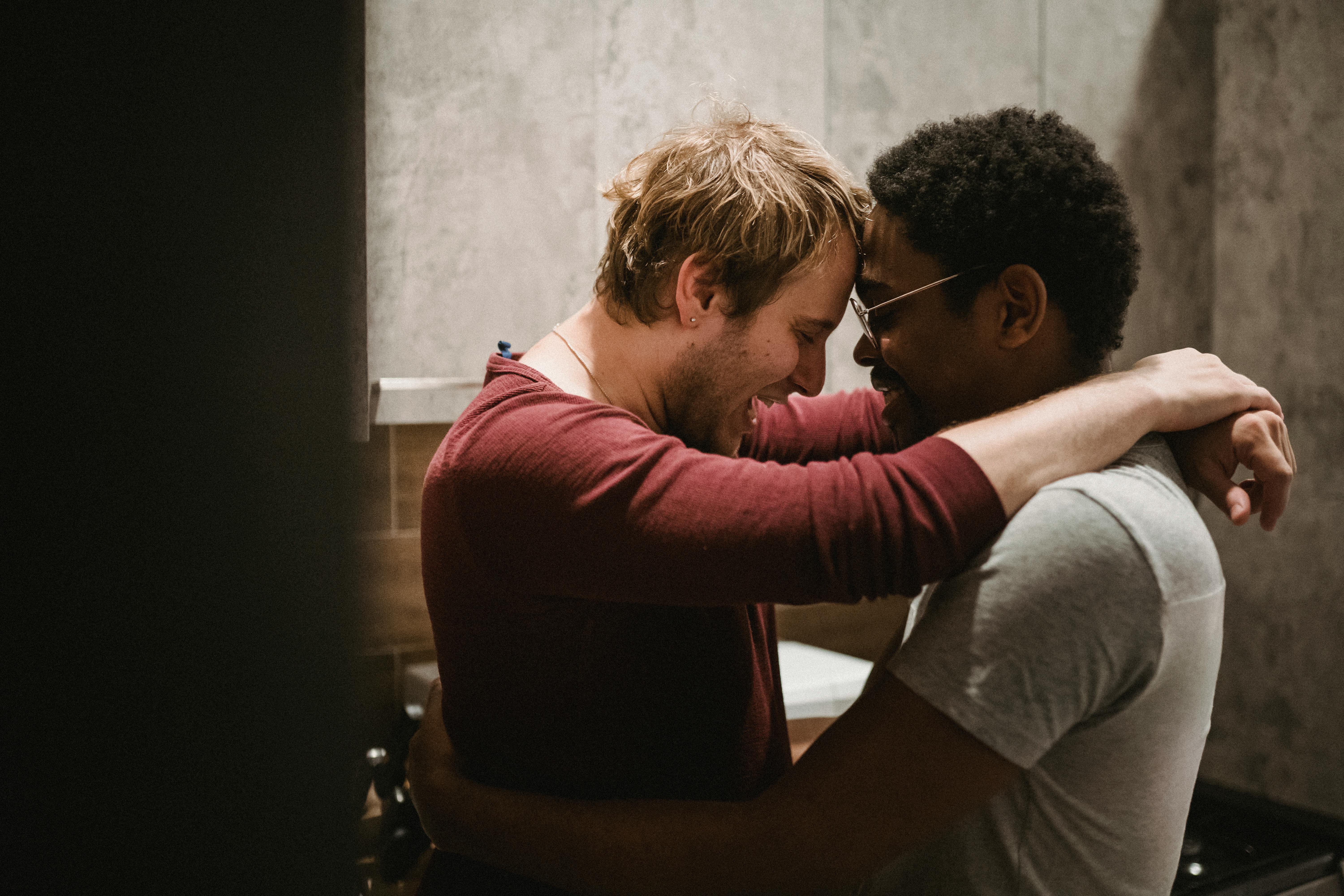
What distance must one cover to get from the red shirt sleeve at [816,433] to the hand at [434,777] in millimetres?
523

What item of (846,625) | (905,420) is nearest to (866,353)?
(905,420)

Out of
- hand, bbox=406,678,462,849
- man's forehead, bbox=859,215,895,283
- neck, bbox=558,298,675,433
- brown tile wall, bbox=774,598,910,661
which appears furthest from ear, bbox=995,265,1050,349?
brown tile wall, bbox=774,598,910,661

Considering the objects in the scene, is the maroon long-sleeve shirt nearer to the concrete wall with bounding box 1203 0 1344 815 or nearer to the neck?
the neck

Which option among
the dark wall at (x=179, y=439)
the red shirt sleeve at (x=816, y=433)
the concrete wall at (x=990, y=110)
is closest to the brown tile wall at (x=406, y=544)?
the concrete wall at (x=990, y=110)

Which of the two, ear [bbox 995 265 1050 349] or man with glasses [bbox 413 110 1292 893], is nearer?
man with glasses [bbox 413 110 1292 893]

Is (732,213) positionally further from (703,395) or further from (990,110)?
(990,110)

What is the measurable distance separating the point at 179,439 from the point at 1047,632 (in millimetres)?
592

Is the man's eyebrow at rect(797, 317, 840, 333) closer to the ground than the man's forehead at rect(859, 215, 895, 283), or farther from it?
closer to the ground

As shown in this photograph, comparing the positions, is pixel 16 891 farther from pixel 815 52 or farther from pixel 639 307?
pixel 815 52

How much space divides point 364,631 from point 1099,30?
2315 millimetres

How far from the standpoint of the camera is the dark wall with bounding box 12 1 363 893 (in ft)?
0.47

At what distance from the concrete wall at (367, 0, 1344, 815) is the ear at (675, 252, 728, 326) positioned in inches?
24.0

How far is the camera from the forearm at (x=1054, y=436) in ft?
2.14

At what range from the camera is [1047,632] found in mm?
618
